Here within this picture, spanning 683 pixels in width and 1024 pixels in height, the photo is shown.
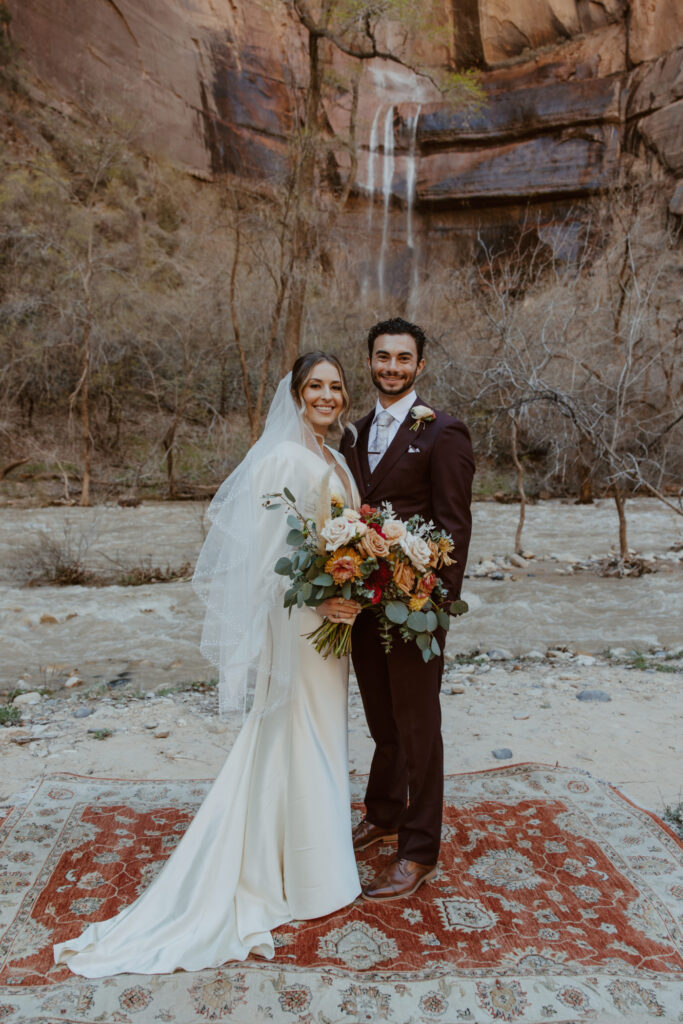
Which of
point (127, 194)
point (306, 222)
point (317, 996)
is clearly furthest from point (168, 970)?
point (127, 194)

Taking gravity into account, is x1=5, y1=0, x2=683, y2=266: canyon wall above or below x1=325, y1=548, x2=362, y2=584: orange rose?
above

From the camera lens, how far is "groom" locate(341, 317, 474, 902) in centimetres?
276

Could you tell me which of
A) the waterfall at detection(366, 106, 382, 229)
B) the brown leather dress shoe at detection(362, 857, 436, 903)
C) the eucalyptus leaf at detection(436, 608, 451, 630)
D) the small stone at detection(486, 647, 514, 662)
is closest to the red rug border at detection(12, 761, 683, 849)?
the brown leather dress shoe at detection(362, 857, 436, 903)


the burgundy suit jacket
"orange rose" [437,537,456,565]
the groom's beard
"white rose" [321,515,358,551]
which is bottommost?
"orange rose" [437,537,456,565]

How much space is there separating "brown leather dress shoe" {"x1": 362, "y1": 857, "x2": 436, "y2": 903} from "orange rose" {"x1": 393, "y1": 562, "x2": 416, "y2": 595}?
3.68 feet

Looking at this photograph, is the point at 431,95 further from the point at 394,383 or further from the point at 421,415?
the point at 421,415

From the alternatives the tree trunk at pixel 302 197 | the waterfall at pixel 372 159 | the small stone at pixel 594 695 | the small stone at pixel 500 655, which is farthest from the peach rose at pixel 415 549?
the waterfall at pixel 372 159

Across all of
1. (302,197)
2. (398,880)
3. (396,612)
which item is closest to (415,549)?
(396,612)

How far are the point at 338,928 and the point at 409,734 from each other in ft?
2.31

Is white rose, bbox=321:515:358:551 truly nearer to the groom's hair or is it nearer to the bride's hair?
the bride's hair

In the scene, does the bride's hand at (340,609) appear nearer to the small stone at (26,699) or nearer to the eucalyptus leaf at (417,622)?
the eucalyptus leaf at (417,622)

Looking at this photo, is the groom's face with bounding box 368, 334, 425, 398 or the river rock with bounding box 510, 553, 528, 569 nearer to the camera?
the groom's face with bounding box 368, 334, 425, 398

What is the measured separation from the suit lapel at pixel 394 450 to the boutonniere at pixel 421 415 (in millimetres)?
26

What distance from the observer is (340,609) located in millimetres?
2586
